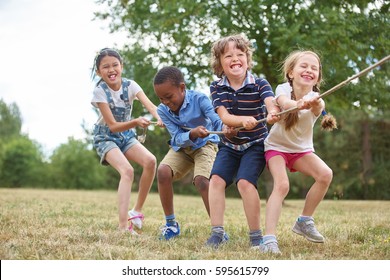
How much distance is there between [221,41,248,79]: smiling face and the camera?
163 inches

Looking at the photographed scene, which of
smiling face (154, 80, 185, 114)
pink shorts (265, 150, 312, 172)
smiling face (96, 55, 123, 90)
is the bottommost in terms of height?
pink shorts (265, 150, 312, 172)

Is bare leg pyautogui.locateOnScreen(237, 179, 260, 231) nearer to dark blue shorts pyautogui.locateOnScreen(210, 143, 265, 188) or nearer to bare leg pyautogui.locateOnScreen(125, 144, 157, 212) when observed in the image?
dark blue shorts pyautogui.locateOnScreen(210, 143, 265, 188)

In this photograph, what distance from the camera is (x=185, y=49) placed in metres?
12.3

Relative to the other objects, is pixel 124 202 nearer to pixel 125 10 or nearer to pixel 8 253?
pixel 8 253

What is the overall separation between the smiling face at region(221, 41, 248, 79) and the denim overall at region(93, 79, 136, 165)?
1.40m

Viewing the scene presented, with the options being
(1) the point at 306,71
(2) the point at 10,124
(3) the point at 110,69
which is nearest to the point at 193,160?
(3) the point at 110,69

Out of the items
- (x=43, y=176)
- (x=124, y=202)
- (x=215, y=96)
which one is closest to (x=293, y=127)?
(x=215, y=96)

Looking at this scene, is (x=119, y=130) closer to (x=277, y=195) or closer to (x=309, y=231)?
(x=277, y=195)

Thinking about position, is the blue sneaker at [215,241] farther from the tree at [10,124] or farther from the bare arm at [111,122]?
the tree at [10,124]

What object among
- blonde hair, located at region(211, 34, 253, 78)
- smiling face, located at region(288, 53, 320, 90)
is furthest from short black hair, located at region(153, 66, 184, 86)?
smiling face, located at region(288, 53, 320, 90)

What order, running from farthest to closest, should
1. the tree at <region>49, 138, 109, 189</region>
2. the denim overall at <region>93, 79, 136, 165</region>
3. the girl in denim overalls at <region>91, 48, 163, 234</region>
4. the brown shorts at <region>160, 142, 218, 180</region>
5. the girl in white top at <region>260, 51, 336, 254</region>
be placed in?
the tree at <region>49, 138, 109, 189</region> < the denim overall at <region>93, 79, 136, 165</region> < the girl in denim overalls at <region>91, 48, 163, 234</region> < the brown shorts at <region>160, 142, 218, 180</region> < the girl in white top at <region>260, 51, 336, 254</region>

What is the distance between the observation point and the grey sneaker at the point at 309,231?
416cm

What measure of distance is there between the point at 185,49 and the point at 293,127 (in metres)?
8.57

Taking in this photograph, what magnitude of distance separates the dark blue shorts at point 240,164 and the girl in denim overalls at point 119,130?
1.03 metres
